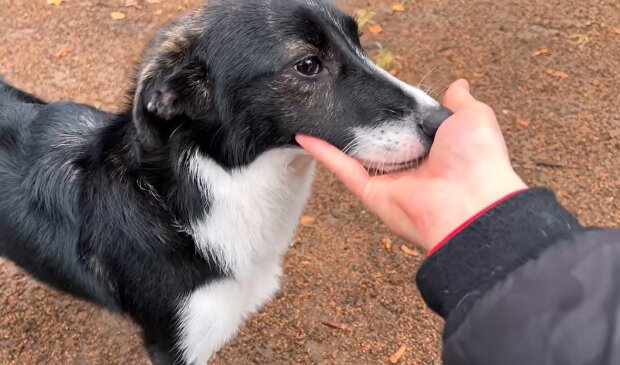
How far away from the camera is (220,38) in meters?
2.15

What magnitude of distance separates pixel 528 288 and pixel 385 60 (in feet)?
11.3

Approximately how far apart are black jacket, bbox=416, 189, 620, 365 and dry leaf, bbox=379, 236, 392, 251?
2.16 meters

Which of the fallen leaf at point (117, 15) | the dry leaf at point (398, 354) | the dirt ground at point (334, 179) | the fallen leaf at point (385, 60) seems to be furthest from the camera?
the fallen leaf at point (117, 15)

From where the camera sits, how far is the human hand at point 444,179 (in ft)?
5.22

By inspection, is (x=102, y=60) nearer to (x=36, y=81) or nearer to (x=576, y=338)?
(x=36, y=81)

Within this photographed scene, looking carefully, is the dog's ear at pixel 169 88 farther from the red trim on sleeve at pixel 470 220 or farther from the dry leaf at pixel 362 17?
the dry leaf at pixel 362 17

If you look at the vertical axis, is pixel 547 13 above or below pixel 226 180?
below

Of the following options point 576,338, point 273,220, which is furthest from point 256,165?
point 576,338

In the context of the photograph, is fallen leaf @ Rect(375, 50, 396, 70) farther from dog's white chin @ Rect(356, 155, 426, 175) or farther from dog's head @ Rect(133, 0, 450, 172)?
dog's white chin @ Rect(356, 155, 426, 175)

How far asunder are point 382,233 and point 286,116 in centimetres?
179

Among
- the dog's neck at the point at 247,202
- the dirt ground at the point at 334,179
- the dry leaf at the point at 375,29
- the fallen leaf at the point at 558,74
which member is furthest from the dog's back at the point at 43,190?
the fallen leaf at the point at 558,74

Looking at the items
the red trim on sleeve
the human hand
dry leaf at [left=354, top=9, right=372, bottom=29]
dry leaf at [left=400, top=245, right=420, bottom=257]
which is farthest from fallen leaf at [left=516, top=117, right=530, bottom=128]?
the red trim on sleeve

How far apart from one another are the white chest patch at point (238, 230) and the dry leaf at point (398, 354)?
0.98 m

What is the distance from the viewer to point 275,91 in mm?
2115
